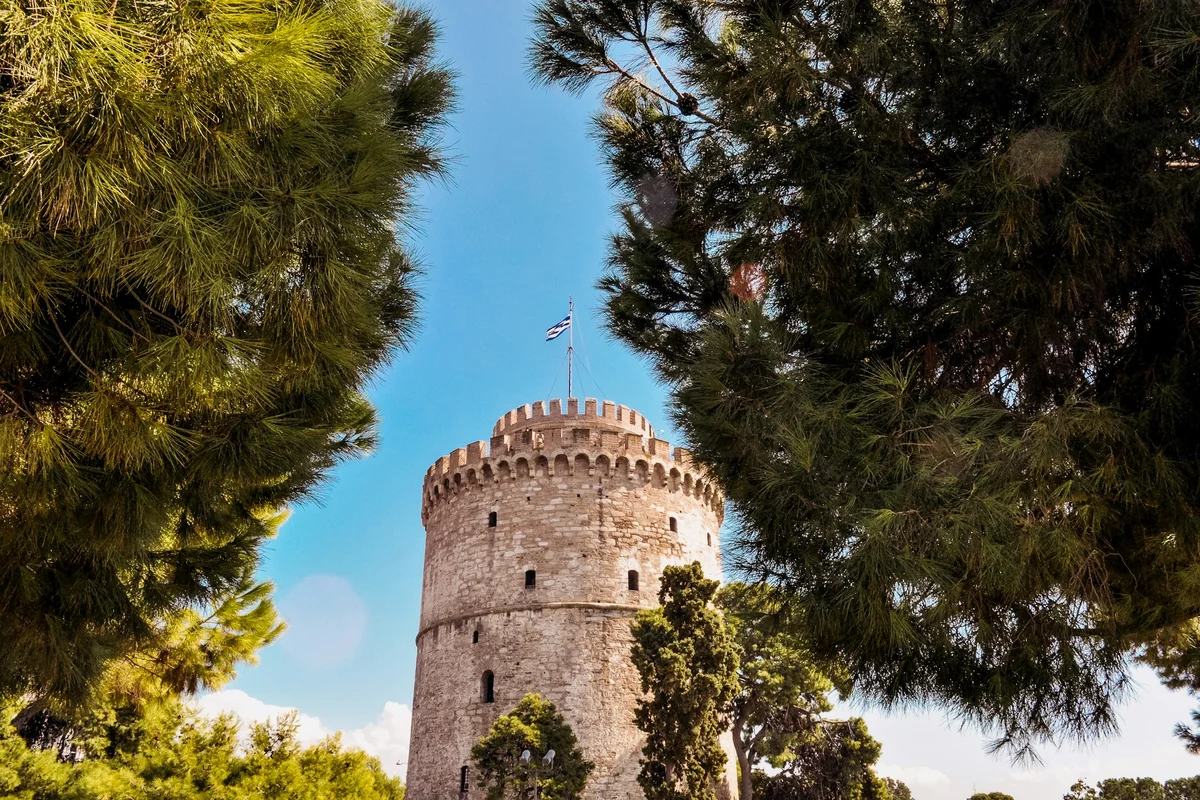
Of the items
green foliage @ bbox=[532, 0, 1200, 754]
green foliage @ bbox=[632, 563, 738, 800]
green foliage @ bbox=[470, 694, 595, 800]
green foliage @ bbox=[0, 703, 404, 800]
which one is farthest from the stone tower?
green foliage @ bbox=[532, 0, 1200, 754]

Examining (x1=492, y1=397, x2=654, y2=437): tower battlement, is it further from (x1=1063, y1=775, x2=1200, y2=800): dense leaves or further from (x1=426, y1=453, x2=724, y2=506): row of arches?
(x1=1063, y1=775, x2=1200, y2=800): dense leaves

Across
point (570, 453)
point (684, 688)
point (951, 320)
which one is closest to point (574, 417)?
point (570, 453)

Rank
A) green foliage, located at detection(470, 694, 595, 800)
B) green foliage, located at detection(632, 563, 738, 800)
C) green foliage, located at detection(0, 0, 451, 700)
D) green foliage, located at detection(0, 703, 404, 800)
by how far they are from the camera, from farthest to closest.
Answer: green foliage, located at detection(470, 694, 595, 800)
green foliage, located at detection(632, 563, 738, 800)
green foliage, located at detection(0, 703, 404, 800)
green foliage, located at detection(0, 0, 451, 700)

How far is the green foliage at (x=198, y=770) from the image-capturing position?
37.4 ft

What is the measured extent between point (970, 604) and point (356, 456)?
439 cm

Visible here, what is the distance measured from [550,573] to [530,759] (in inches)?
195

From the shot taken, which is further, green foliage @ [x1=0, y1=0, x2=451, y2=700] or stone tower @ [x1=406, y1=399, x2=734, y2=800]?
stone tower @ [x1=406, y1=399, x2=734, y2=800]

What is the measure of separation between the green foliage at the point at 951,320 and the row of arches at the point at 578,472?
50.3 feet

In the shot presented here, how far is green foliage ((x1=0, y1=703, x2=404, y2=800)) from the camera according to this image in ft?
37.4

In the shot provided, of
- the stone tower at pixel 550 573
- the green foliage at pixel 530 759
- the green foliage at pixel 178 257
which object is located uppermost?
the stone tower at pixel 550 573

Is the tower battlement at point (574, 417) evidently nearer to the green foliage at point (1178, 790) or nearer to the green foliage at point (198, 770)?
the green foliage at point (198, 770)

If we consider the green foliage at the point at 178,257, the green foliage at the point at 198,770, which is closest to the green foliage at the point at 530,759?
the green foliage at the point at 198,770

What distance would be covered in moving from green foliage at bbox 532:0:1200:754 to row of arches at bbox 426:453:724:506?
15.3 m

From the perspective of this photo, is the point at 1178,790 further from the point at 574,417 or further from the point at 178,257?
the point at 178,257
